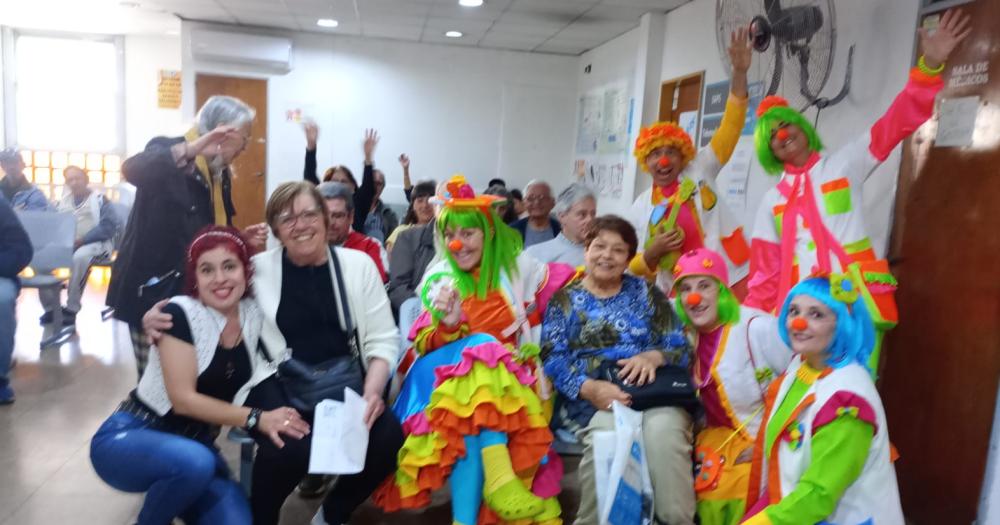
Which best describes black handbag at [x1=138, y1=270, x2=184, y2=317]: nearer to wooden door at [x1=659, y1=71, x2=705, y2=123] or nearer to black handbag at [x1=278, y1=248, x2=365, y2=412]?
black handbag at [x1=278, y1=248, x2=365, y2=412]

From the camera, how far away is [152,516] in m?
1.87

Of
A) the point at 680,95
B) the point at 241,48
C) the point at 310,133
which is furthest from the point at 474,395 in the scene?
the point at 241,48

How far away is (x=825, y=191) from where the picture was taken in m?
2.40

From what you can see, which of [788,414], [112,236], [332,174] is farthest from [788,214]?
[112,236]

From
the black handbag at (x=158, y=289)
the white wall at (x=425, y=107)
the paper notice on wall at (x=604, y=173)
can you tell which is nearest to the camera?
the black handbag at (x=158, y=289)

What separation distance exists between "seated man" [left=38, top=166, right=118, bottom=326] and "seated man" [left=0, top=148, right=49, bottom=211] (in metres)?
0.32

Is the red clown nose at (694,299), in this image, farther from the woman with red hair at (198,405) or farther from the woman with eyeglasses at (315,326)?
the woman with red hair at (198,405)

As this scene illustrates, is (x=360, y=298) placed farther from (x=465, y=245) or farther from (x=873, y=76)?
(x=873, y=76)

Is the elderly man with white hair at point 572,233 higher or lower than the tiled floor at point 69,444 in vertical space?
higher

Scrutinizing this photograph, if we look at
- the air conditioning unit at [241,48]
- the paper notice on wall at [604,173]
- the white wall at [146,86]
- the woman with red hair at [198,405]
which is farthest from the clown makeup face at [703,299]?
the white wall at [146,86]

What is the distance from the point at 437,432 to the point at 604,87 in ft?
18.3

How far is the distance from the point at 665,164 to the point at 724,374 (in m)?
1.13

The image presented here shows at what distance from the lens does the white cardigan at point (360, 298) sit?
83.1 inches

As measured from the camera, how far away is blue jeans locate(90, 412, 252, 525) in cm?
186
